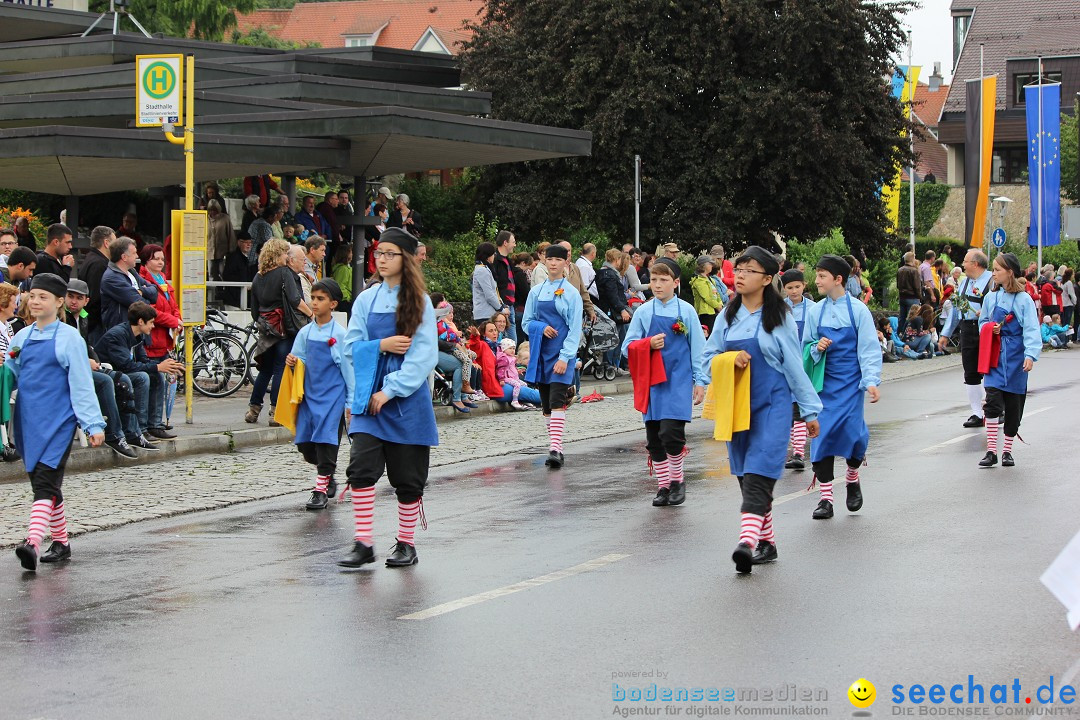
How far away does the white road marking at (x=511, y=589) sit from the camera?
736 cm

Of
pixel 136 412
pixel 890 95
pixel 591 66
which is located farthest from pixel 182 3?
pixel 136 412

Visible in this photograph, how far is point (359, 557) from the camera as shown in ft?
28.3

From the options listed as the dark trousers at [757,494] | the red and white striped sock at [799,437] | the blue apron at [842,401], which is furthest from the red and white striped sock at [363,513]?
the red and white striped sock at [799,437]

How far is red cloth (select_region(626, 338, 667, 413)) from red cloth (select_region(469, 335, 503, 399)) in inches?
284

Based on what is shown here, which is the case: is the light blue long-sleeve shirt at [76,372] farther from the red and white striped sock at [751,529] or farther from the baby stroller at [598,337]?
the baby stroller at [598,337]

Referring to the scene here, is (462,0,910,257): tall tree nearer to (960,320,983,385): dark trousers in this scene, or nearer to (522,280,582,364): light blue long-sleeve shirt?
(960,320,983,385): dark trousers

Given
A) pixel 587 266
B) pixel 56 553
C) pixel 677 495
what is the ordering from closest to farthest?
pixel 56 553
pixel 677 495
pixel 587 266

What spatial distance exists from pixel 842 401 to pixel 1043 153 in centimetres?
3273

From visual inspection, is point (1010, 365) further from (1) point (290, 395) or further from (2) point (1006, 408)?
(1) point (290, 395)

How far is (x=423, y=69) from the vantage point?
3309 centimetres

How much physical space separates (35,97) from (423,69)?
10.7 m

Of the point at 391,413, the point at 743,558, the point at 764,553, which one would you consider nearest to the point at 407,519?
the point at 391,413

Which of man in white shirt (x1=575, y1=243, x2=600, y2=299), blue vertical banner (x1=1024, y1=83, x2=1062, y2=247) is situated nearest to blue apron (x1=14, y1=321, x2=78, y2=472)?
man in white shirt (x1=575, y1=243, x2=600, y2=299)

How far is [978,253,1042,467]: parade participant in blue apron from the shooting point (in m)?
13.7
